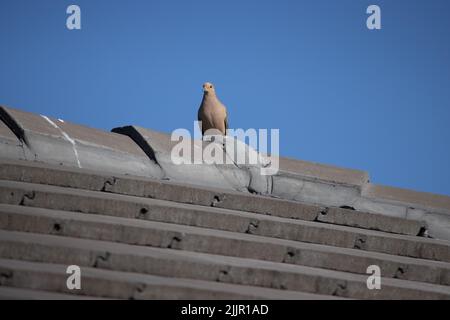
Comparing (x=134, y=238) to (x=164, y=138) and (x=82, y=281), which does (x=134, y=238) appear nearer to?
(x=82, y=281)

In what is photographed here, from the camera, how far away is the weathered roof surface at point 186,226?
383cm

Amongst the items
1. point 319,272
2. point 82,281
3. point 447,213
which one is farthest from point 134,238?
point 447,213

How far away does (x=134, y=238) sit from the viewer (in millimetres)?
4234

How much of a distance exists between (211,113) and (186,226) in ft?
7.68

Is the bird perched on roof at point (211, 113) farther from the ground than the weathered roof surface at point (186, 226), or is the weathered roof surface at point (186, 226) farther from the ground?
the bird perched on roof at point (211, 113)

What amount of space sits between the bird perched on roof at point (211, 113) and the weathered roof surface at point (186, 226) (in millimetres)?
829

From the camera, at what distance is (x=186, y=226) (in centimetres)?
462

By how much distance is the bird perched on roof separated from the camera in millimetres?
6816

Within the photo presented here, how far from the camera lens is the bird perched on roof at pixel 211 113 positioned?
22.4ft

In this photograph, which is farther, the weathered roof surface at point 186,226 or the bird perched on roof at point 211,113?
the bird perched on roof at point 211,113

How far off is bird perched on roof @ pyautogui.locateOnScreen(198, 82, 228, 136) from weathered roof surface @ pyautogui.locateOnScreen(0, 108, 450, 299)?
2.72 feet

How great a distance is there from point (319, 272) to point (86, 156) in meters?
1.90
